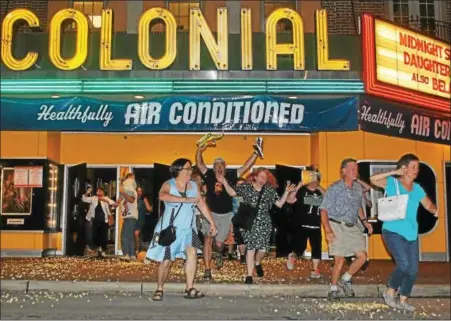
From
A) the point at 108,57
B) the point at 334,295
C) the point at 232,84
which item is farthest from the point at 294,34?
the point at 334,295

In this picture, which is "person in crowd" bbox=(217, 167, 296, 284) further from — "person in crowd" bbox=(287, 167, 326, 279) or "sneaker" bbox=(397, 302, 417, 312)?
"sneaker" bbox=(397, 302, 417, 312)

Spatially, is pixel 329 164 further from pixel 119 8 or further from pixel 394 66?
pixel 119 8

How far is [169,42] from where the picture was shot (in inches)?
474

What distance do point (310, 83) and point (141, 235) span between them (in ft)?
18.5

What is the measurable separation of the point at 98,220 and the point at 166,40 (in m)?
4.40

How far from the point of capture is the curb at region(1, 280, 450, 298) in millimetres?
8516

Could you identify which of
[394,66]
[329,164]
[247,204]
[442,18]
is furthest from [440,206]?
[247,204]

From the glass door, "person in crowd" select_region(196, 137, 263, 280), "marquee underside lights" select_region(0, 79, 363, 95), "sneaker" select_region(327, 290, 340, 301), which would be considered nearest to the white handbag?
"sneaker" select_region(327, 290, 340, 301)

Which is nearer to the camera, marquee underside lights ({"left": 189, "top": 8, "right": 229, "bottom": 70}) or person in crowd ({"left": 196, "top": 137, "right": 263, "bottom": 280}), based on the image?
person in crowd ({"left": 196, "top": 137, "right": 263, "bottom": 280})

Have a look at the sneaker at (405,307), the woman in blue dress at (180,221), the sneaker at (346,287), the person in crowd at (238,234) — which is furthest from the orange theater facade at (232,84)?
the sneaker at (405,307)

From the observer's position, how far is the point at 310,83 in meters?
12.4

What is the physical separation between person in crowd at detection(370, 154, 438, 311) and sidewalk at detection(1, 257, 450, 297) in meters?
1.38

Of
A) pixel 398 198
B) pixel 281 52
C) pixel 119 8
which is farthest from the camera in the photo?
pixel 119 8

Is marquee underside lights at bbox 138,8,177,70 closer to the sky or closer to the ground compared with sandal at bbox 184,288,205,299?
closer to the sky
